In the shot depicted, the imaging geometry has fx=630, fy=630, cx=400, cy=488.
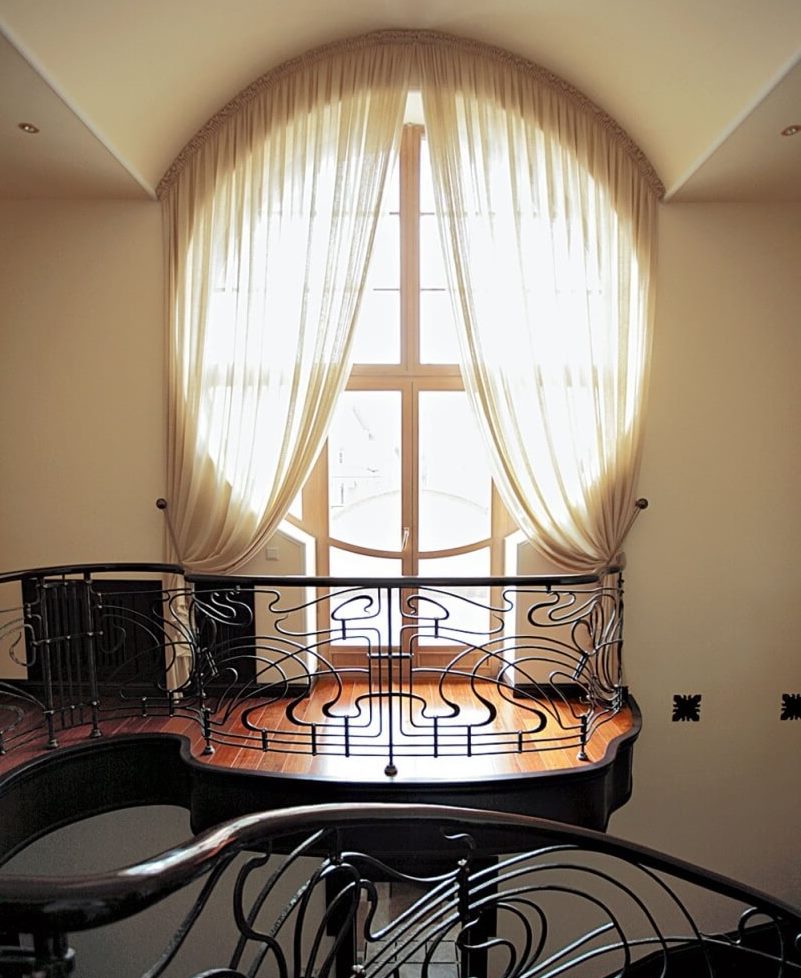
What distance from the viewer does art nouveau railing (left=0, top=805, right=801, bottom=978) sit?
3.05ft

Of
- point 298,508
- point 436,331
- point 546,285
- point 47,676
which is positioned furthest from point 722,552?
point 47,676

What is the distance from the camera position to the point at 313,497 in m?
4.57

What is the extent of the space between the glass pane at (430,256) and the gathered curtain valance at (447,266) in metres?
0.42

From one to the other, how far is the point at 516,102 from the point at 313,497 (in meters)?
2.91

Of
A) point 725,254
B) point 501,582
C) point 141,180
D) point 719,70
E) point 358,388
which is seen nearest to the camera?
point 719,70

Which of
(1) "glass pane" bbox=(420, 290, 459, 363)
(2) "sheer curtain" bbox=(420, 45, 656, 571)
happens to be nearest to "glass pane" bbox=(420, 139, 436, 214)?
(2) "sheer curtain" bbox=(420, 45, 656, 571)

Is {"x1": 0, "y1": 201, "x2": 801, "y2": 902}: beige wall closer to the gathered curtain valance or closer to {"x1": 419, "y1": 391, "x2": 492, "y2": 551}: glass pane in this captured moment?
the gathered curtain valance

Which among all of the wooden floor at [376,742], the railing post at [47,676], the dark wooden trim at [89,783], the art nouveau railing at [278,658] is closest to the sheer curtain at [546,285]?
the art nouveau railing at [278,658]

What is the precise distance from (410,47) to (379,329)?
1.72 meters

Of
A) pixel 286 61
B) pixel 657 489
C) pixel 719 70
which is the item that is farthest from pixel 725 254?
pixel 286 61

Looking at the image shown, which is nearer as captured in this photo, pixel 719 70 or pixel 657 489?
pixel 719 70

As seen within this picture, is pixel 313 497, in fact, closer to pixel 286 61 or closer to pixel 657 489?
pixel 657 489

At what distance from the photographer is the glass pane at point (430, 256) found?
4406 millimetres

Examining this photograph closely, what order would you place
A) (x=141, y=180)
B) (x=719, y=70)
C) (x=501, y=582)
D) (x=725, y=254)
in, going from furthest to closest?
1. (x=725, y=254)
2. (x=141, y=180)
3. (x=501, y=582)
4. (x=719, y=70)
